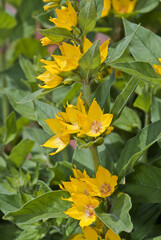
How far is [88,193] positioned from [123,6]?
573 millimetres

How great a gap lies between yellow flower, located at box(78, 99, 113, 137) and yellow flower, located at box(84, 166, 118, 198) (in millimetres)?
60

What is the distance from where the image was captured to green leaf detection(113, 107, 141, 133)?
81cm

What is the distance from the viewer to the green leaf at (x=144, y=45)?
0.66 meters

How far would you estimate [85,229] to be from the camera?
580 mm

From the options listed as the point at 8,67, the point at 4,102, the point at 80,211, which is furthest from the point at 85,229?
the point at 8,67

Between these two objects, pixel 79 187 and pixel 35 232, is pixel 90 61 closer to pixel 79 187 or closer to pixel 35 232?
pixel 79 187

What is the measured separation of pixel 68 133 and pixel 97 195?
98 mm

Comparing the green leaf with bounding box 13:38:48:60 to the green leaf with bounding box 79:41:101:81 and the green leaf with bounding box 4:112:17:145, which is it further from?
the green leaf with bounding box 79:41:101:81

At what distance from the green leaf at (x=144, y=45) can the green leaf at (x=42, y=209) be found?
0.26m

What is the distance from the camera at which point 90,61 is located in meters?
0.52

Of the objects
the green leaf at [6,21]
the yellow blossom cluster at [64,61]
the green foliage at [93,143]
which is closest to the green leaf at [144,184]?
the green foliage at [93,143]

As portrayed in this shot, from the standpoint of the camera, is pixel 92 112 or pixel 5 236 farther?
pixel 5 236

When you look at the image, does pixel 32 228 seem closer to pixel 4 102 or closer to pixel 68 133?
pixel 68 133

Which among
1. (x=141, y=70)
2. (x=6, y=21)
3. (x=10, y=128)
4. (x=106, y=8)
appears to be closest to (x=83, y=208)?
(x=141, y=70)
